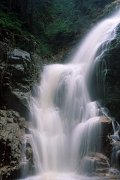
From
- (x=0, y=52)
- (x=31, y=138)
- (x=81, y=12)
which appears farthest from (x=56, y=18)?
(x=31, y=138)

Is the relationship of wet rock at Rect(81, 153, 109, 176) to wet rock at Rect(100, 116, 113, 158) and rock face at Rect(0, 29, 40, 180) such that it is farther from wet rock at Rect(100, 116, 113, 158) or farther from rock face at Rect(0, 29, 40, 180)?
rock face at Rect(0, 29, 40, 180)

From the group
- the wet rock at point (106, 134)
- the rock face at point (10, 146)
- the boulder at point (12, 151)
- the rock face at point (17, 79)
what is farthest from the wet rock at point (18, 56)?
the wet rock at point (106, 134)

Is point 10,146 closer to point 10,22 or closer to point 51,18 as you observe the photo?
point 10,22

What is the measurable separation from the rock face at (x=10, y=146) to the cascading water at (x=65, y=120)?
608 mm

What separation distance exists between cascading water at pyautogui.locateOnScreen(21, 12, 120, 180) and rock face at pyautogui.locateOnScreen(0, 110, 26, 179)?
61cm

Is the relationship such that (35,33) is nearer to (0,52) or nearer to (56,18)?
(56,18)

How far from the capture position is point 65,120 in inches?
511

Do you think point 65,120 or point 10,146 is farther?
point 65,120

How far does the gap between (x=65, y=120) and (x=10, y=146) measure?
309 cm

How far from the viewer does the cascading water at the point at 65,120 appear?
11.3 metres

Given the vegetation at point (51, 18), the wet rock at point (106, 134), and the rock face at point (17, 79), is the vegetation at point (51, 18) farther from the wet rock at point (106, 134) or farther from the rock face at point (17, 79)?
the wet rock at point (106, 134)

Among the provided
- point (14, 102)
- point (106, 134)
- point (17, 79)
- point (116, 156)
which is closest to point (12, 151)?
point (14, 102)

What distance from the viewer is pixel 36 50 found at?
643 inches

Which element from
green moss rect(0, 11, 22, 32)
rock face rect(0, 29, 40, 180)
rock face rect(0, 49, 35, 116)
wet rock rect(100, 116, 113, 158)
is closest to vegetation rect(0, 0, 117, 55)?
green moss rect(0, 11, 22, 32)
